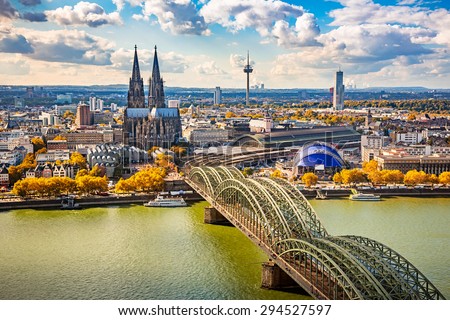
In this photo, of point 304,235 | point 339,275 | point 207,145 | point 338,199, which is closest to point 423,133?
point 207,145

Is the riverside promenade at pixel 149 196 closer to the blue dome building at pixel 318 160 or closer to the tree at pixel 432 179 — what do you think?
the tree at pixel 432 179

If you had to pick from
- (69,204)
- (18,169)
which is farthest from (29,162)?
(69,204)

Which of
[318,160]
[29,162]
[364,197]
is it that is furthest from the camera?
[29,162]

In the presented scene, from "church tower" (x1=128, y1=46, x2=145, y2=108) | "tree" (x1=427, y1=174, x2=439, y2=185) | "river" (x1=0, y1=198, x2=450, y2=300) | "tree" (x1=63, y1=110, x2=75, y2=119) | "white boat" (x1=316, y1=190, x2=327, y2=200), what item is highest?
Result: "church tower" (x1=128, y1=46, x2=145, y2=108)

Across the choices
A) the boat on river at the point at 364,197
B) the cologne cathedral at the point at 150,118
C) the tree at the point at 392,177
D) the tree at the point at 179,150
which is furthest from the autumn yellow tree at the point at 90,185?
the cologne cathedral at the point at 150,118

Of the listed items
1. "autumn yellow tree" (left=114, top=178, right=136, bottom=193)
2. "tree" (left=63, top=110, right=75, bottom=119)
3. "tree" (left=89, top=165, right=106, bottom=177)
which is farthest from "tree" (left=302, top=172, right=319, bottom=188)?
"tree" (left=63, top=110, right=75, bottom=119)

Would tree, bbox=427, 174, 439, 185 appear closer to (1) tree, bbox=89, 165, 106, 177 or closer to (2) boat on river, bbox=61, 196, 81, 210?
(1) tree, bbox=89, 165, 106, 177

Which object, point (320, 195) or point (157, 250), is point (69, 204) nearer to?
point (157, 250)
